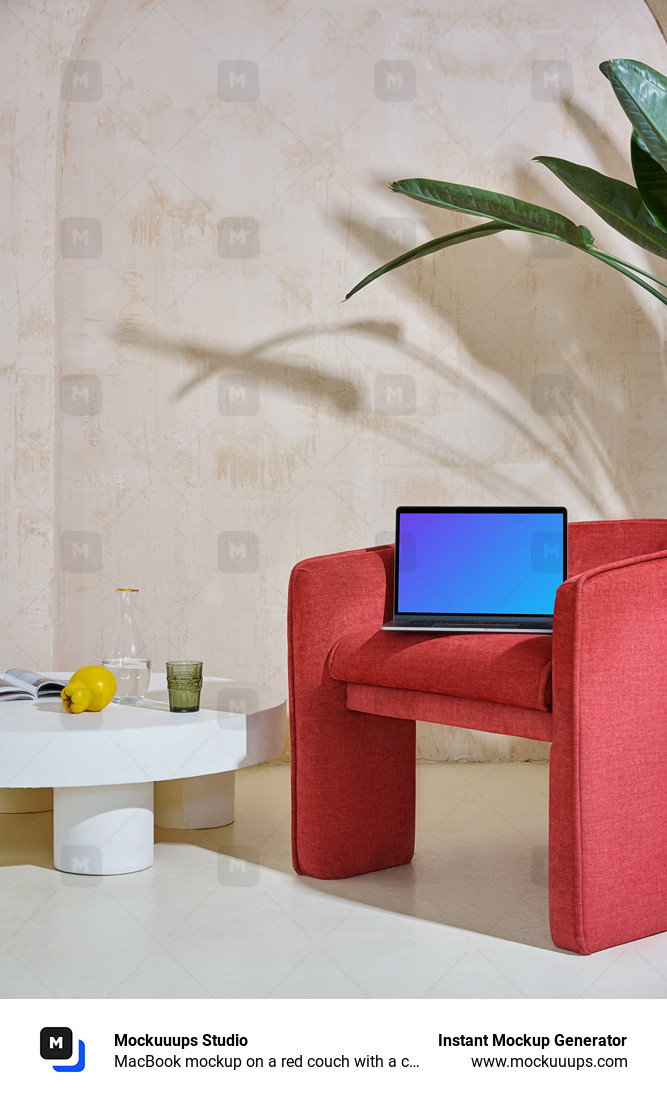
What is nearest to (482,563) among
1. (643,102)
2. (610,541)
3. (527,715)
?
(610,541)

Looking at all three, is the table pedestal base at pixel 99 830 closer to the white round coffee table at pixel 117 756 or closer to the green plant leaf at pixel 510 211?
the white round coffee table at pixel 117 756

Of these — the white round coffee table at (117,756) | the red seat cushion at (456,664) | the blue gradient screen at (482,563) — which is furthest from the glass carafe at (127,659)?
the blue gradient screen at (482,563)

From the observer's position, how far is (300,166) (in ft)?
10.6

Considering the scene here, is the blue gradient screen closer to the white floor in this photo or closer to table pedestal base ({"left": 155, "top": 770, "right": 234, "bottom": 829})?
the white floor

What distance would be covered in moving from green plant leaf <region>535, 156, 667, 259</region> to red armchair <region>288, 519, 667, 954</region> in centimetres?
73

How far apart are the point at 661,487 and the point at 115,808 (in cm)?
205

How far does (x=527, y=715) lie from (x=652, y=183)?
4.40 feet

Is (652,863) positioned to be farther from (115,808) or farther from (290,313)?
(290,313)

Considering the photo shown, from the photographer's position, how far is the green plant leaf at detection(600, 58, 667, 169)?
2.26 m

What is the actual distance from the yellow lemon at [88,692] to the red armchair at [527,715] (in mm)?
405

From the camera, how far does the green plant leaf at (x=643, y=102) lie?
2262mm

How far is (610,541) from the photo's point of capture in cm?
229

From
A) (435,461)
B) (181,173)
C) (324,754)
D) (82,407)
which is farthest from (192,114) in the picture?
(324,754)
